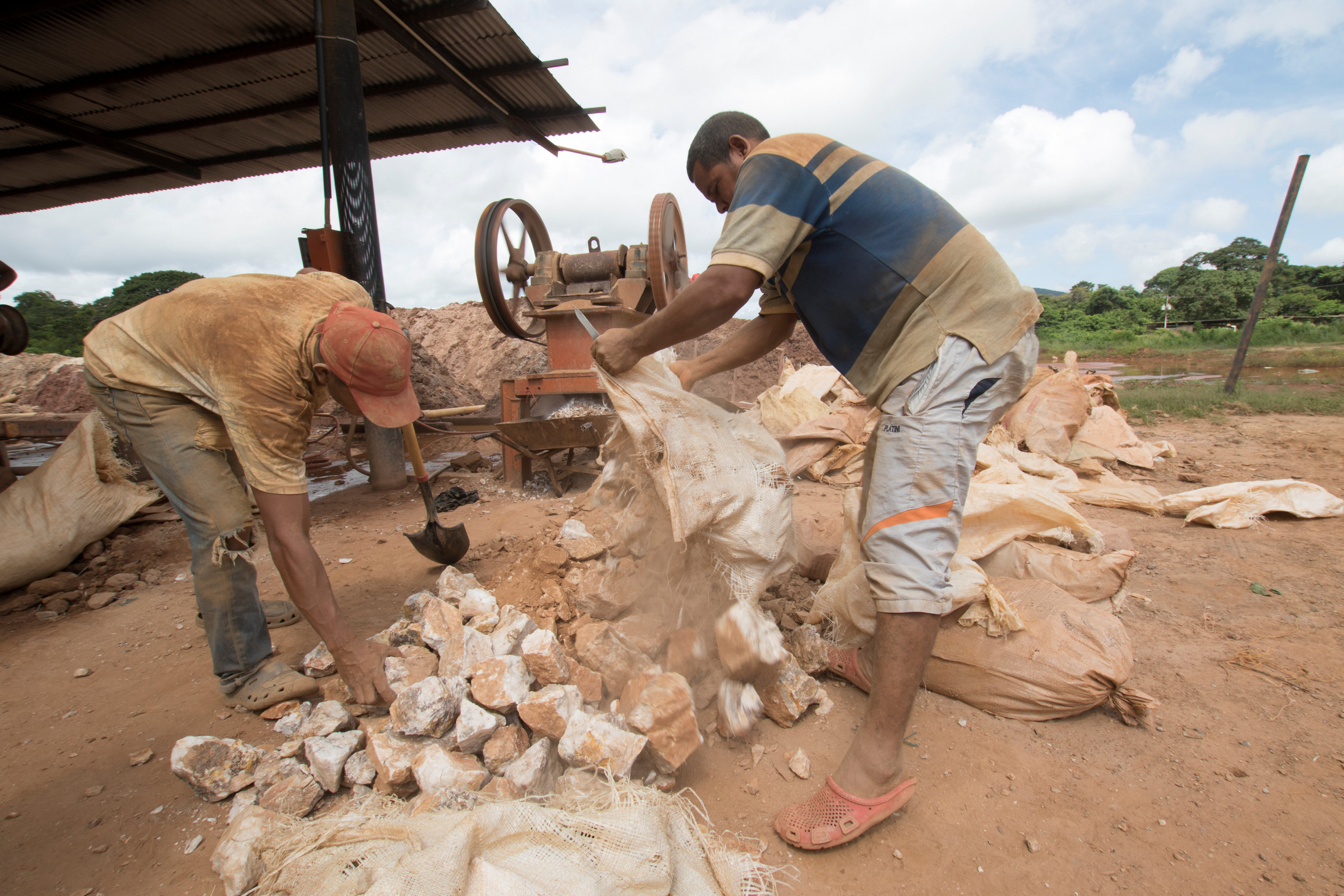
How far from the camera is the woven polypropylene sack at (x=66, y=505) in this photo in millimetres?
2707

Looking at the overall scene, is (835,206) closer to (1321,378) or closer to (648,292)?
(648,292)

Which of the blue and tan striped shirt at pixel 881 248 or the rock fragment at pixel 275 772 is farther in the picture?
the rock fragment at pixel 275 772

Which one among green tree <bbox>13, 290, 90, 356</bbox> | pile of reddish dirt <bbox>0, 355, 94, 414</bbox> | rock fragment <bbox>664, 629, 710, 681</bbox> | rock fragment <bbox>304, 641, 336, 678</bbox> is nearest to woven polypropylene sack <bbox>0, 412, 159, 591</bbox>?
rock fragment <bbox>304, 641, 336, 678</bbox>

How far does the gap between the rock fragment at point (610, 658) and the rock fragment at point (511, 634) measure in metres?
0.16

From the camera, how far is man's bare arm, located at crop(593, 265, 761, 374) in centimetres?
131

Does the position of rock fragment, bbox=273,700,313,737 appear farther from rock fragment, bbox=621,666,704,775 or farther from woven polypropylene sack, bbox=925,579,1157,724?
woven polypropylene sack, bbox=925,579,1157,724

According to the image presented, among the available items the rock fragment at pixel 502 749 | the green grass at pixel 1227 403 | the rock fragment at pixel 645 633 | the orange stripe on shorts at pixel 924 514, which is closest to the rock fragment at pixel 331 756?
the rock fragment at pixel 502 749

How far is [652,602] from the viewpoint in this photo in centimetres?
193

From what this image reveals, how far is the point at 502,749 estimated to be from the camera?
142 cm

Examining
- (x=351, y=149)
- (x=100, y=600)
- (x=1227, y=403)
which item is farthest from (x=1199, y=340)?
(x=100, y=600)

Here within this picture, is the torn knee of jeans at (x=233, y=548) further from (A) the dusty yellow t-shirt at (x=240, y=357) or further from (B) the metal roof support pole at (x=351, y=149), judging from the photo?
(B) the metal roof support pole at (x=351, y=149)

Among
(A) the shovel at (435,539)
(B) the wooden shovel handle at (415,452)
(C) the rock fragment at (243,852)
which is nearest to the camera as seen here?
(C) the rock fragment at (243,852)

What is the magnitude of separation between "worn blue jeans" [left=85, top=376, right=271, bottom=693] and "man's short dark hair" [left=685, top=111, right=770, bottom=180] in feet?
Result: 5.11

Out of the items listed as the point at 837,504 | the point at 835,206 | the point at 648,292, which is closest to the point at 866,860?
the point at 835,206
